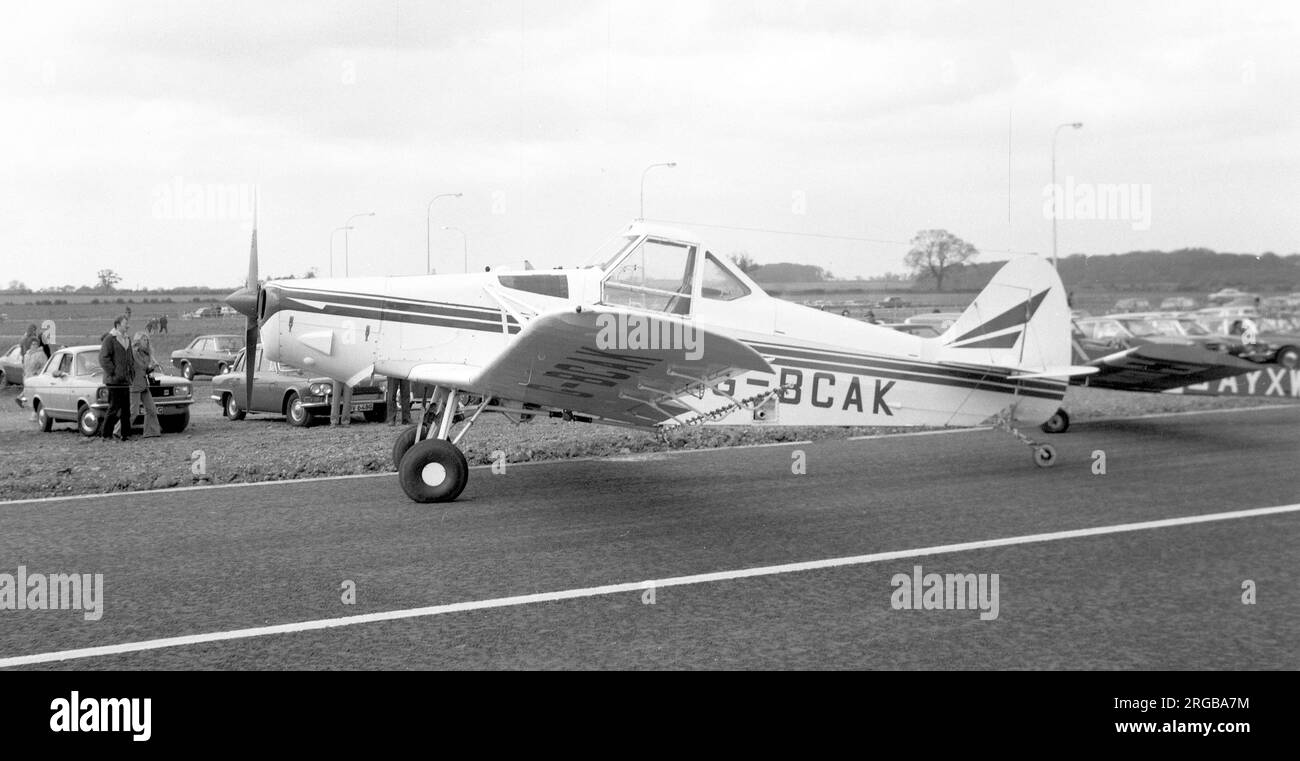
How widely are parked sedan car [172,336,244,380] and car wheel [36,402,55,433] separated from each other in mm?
10561

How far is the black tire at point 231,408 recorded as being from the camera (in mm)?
19203

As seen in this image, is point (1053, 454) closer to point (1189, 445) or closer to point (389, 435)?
point (1189, 445)

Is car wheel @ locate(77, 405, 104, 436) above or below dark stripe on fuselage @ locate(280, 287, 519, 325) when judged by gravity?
below

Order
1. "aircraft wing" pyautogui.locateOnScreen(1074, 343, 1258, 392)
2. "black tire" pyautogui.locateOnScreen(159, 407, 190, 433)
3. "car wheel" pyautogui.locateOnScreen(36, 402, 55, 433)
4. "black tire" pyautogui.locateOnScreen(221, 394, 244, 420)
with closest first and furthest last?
"aircraft wing" pyautogui.locateOnScreen(1074, 343, 1258, 392), "black tire" pyautogui.locateOnScreen(159, 407, 190, 433), "car wheel" pyautogui.locateOnScreen(36, 402, 55, 433), "black tire" pyautogui.locateOnScreen(221, 394, 244, 420)

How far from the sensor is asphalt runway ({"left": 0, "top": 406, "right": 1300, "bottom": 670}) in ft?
16.9

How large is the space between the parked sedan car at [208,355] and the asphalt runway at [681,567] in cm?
1924

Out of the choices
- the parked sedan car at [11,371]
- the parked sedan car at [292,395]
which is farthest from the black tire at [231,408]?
the parked sedan car at [11,371]

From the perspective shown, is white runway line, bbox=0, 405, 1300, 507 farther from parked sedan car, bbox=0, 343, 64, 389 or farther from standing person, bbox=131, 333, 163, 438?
parked sedan car, bbox=0, 343, 64, 389

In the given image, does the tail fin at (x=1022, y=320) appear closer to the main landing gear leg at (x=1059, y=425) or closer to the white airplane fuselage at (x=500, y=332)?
the white airplane fuselage at (x=500, y=332)

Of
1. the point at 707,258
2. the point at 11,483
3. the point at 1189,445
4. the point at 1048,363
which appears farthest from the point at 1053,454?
the point at 11,483

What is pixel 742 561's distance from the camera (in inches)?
282

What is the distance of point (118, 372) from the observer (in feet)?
49.9

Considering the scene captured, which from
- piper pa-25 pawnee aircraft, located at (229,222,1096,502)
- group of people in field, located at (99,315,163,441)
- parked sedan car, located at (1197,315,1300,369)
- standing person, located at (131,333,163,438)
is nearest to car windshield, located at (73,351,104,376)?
standing person, located at (131,333,163,438)
